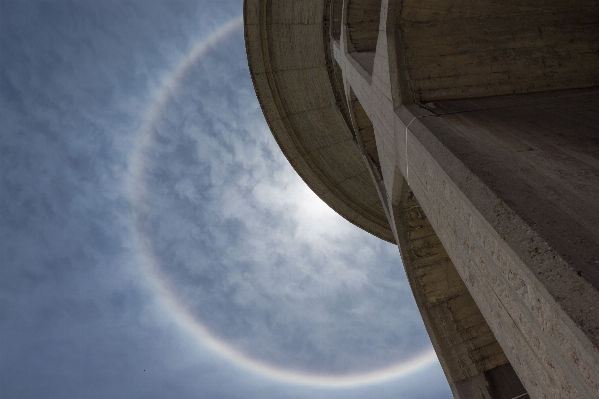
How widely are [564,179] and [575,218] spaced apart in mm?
497

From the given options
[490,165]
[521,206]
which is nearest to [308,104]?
[490,165]

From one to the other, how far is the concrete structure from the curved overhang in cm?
13

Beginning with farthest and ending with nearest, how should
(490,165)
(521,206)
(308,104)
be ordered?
(308,104) < (490,165) < (521,206)

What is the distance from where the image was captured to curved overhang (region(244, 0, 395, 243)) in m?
10.1

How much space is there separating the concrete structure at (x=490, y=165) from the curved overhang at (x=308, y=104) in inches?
5.2

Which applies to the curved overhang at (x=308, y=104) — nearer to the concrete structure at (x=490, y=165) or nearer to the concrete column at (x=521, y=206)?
the concrete structure at (x=490, y=165)

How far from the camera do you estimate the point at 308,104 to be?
11328 mm

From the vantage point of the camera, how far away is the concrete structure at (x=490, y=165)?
183 centimetres

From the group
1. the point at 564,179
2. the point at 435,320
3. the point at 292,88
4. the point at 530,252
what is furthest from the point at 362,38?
the point at 530,252

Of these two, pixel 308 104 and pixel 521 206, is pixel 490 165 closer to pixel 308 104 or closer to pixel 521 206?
pixel 521 206

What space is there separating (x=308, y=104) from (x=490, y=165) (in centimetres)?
919

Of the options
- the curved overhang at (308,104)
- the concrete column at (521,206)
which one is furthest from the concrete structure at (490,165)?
the curved overhang at (308,104)

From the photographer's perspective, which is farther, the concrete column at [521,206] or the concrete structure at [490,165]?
the concrete structure at [490,165]

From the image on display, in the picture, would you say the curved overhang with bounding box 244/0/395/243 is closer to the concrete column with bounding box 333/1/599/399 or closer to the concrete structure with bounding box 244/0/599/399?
the concrete structure with bounding box 244/0/599/399
